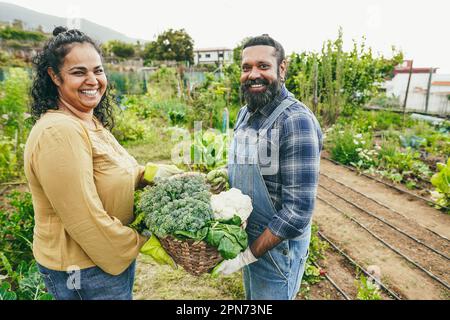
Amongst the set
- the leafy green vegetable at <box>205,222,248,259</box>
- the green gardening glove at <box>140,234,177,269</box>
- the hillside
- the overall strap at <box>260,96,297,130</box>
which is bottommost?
the green gardening glove at <box>140,234,177,269</box>

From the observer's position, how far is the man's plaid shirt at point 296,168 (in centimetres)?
164

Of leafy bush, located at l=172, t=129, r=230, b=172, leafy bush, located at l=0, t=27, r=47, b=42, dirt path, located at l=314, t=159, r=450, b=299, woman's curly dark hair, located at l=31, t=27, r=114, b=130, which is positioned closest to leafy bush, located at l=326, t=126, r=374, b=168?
dirt path, located at l=314, t=159, r=450, b=299

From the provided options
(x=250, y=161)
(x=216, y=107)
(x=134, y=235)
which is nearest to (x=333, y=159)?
(x=216, y=107)

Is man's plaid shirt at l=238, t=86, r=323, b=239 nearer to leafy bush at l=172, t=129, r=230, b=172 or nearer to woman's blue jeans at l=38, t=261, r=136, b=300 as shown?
woman's blue jeans at l=38, t=261, r=136, b=300

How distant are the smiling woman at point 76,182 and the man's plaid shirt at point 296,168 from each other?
82cm

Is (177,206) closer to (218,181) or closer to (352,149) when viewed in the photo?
(218,181)

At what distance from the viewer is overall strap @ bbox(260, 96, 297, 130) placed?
1.75 meters

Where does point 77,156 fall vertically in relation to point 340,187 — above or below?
above

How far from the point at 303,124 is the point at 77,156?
1.13 meters

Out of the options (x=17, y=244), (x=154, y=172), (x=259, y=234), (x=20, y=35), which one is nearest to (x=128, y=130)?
(x=17, y=244)

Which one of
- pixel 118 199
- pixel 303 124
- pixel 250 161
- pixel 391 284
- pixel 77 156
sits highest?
pixel 303 124

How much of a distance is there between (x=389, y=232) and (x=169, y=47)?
36289mm
